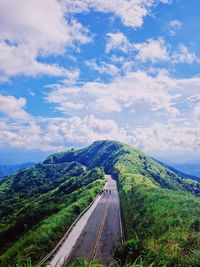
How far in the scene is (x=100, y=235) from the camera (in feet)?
131

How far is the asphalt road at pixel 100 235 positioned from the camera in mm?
31430

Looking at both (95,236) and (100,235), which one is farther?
(100,235)

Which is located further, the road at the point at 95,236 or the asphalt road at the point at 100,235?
the asphalt road at the point at 100,235

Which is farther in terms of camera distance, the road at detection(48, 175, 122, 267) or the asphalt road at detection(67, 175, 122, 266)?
the asphalt road at detection(67, 175, 122, 266)

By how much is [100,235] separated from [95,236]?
0.74 m

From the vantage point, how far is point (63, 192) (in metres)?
104

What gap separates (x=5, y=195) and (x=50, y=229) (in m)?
123

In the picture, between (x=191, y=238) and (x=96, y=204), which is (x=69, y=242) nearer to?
(x=191, y=238)

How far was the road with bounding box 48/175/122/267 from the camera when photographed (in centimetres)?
3102

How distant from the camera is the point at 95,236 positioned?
39.6 m

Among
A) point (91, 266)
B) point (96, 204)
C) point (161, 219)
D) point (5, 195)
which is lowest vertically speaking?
point (5, 195)

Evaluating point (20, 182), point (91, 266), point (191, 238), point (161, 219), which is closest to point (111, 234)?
point (161, 219)

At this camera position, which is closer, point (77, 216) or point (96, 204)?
point (77, 216)

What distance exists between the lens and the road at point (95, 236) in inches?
1221
